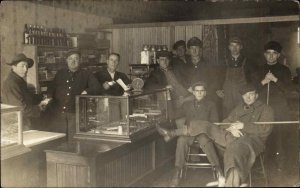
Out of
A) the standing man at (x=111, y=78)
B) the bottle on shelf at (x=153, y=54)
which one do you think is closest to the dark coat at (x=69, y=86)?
the standing man at (x=111, y=78)

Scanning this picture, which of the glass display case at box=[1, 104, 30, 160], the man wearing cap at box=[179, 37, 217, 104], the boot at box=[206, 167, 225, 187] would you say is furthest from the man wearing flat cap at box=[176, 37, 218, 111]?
the glass display case at box=[1, 104, 30, 160]

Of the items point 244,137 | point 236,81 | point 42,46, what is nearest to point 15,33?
point 42,46

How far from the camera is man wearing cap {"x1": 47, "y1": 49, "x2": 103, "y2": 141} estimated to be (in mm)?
5656

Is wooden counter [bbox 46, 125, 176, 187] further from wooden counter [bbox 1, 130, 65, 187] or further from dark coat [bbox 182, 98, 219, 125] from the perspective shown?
dark coat [bbox 182, 98, 219, 125]

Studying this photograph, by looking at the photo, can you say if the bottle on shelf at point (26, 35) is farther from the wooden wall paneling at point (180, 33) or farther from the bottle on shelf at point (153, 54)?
the wooden wall paneling at point (180, 33)

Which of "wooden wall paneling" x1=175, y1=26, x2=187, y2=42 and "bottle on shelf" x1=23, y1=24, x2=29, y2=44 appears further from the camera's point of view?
"wooden wall paneling" x1=175, y1=26, x2=187, y2=42

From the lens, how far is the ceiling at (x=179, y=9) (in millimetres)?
9117

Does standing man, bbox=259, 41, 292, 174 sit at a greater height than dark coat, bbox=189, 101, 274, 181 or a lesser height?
greater

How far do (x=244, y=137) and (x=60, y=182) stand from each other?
2.24 metres

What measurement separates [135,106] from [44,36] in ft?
7.37

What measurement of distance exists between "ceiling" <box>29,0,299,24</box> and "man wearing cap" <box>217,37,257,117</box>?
381cm

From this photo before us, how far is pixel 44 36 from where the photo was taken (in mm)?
6797

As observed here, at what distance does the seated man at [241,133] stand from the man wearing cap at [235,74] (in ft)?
3.36

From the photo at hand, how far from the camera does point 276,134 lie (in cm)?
594
